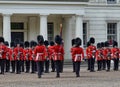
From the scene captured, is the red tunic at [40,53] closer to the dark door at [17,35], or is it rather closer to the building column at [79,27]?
the building column at [79,27]

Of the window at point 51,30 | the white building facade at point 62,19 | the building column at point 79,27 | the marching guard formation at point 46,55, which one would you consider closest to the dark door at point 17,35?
the white building facade at point 62,19

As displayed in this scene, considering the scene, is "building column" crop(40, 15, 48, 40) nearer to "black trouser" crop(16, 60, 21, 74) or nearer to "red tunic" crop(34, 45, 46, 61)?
"black trouser" crop(16, 60, 21, 74)

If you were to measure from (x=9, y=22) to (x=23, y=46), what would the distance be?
8039 mm

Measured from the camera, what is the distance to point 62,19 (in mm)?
41625

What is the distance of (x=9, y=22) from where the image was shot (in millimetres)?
37750

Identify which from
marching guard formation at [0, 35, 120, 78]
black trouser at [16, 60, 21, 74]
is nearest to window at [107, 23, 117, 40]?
marching guard formation at [0, 35, 120, 78]

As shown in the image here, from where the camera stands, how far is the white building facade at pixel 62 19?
38125 millimetres

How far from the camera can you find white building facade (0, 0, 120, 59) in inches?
1501

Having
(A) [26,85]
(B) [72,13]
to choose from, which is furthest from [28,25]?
(A) [26,85]

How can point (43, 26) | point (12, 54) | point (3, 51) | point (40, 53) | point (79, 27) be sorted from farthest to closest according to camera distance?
point (79, 27)
point (43, 26)
point (12, 54)
point (3, 51)
point (40, 53)

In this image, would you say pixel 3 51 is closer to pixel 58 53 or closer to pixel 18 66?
pixel 18 66

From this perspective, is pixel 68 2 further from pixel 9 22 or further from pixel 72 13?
pixel 9 22

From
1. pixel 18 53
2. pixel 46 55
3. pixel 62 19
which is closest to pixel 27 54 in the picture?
pixel 18 53

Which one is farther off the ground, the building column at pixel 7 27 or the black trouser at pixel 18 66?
the building column at pixel 7 27
